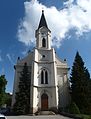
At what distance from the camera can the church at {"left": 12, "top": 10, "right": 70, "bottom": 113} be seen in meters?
36.4

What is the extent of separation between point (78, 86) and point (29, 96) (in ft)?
30.0

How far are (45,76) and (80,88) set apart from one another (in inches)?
298

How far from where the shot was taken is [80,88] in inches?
1369

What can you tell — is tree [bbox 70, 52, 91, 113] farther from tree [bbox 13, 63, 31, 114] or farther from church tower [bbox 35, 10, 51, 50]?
church tower [bbox 35, 10, 51, 50]

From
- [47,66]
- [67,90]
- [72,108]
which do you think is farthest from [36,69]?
[72,108]

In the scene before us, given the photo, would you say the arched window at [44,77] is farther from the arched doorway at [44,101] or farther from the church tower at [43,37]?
the church tower at [43,37]

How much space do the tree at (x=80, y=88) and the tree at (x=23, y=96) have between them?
8.39 meters

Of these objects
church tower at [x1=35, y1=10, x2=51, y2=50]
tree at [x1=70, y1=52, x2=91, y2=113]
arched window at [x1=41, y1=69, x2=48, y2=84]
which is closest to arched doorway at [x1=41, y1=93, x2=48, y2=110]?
arched window at [x1=41, y1=69, x2=48, y2=84]

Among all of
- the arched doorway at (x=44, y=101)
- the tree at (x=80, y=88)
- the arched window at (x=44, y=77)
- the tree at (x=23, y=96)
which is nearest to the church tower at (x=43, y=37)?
the arched window at (x=44, y=77)

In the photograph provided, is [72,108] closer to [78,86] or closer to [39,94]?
[78,86]

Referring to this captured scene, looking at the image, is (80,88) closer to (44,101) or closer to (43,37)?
(44,101)

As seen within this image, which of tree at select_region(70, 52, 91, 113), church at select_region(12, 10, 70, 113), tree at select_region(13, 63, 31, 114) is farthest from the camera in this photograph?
church at select_region(12, 10, 70, 113)

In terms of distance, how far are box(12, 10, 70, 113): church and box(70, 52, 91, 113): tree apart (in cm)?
334

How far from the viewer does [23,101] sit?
35094 mm
